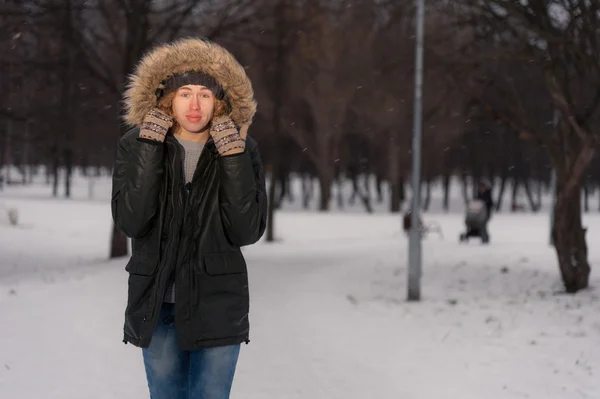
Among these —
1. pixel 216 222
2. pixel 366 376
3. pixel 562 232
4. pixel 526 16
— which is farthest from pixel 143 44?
pixel 216 222

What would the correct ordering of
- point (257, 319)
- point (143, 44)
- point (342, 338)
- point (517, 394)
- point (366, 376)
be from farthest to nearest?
point (143, 44) < point (257, 319) < point (342, 338) < point (366, 376) < point (517, 394)

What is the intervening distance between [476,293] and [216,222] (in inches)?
389

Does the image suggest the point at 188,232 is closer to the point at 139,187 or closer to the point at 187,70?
the point at 139,187

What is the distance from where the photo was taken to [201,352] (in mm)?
3174

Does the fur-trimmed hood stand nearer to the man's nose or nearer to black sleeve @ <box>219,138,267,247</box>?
the man's nose

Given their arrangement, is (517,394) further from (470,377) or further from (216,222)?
(216,222)

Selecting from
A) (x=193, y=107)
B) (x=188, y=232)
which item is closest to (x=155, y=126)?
(x=193, y=107)

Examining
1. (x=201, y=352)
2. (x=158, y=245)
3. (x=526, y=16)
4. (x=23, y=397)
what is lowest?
(x=23, y=397)

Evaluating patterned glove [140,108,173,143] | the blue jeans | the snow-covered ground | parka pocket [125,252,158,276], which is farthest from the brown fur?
the snow-covered ground

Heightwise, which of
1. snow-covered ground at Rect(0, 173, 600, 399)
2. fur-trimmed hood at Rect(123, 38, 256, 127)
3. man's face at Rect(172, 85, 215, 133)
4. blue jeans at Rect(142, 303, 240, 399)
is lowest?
snow-covered ground at Rect(0, 173, 600, 399)

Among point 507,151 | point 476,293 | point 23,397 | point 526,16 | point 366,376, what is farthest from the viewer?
point 507,151

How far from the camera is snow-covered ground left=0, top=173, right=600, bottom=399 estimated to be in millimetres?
6699

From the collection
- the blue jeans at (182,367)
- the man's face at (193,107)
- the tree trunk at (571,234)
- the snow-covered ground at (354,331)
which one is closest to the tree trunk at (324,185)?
the snow-covered ground at (354,331)

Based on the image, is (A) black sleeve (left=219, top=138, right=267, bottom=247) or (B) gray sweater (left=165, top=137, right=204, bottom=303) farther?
(B) gray sweater (left=165, top=137, right=204, bottom=303)
